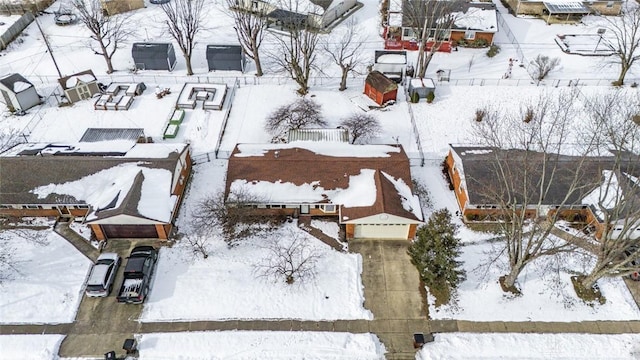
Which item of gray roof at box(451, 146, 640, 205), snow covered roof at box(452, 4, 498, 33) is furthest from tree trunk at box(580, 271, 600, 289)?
snow covered roof at box(452, 4, 498, 33)

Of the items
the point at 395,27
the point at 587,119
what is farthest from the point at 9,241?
the point at 587,119

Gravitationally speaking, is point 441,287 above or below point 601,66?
below

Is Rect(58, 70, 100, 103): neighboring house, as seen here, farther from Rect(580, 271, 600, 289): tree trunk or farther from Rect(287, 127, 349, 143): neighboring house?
Rect(580, 271, 600, 289): tree trunk

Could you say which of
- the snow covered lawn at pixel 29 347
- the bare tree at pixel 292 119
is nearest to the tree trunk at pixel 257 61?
the bare tree at pixel 292 119

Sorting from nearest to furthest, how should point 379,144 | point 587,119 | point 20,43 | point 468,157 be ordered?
point 468,157 < point 379,144 < point 587,119 < point 20,43

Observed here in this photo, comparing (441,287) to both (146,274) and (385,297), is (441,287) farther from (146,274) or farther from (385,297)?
(146,274)

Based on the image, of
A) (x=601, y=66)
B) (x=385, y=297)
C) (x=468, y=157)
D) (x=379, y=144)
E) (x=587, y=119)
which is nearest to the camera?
(x=385, y=297)

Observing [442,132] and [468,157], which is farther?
[442,132]
